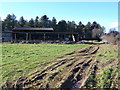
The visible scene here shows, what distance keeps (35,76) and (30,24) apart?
50.8m

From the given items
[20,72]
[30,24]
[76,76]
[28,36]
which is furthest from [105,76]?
[30,24]

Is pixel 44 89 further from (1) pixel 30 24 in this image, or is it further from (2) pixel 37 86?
(1) pixel 30 24

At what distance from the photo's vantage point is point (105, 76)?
4324 mm

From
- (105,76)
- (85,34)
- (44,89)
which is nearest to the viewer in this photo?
(44,89)

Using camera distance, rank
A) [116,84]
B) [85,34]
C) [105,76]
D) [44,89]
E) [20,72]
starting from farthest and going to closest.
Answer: [85,34], [20,72], [105,76], [116,84], [44,89]

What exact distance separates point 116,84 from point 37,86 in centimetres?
210

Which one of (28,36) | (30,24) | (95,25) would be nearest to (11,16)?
(30,24)

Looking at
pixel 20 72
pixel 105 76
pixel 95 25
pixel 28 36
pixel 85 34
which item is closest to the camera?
pixel 105 76

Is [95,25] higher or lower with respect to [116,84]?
higher

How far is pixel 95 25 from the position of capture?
231 feet

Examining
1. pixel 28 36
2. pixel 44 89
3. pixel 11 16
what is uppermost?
pixel 11 16

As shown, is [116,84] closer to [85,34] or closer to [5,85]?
[5,85]

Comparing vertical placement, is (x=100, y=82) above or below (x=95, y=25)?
below

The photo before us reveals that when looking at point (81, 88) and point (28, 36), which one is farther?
point (28, 36)
